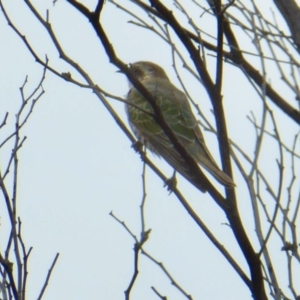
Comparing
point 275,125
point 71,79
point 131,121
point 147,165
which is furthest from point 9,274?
point 131,121

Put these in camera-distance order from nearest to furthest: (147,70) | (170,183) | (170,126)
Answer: (170,183) < (170,126) < (147,70)

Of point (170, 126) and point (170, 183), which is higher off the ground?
point (170, 126)

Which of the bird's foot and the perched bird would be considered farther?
the perched bird

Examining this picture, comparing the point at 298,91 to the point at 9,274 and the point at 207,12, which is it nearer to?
the point at 207,12

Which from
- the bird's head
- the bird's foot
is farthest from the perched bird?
the bird's head

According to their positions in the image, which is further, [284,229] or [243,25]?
[243,25]

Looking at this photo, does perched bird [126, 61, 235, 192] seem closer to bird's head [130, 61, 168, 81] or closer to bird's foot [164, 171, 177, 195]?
bird's foot [164, 171, 177, 195]

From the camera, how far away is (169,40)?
4.89 metres

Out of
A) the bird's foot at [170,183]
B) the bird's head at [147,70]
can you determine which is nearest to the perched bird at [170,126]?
the bird's foot at [170,183]

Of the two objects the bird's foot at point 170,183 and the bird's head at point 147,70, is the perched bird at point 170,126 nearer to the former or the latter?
the bird's foot at point 170,183

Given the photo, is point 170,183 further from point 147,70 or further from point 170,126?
point 147,70

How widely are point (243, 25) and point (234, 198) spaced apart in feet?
6.00

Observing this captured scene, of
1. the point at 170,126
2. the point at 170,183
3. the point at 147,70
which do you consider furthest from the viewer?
the point at 147,70

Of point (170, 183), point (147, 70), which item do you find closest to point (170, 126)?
point (170, 183)
